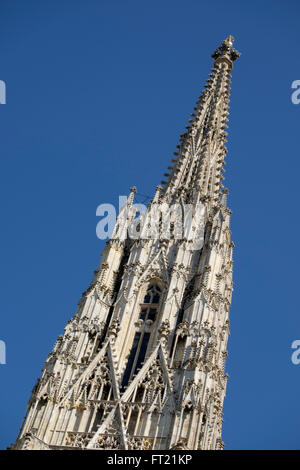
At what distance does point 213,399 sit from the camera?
41.3 metres

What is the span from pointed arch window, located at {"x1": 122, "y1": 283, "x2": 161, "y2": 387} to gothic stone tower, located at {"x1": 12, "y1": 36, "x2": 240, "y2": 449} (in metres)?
0.06

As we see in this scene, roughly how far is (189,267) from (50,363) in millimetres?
11655

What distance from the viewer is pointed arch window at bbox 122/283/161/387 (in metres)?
43.6

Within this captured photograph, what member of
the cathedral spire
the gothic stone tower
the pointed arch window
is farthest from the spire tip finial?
the pointed arch window

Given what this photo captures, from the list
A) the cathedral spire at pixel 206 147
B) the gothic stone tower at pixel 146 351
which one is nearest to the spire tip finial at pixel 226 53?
the cathedral spire at pixel 206 147

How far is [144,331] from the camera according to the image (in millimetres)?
45625

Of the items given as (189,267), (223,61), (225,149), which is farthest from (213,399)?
(223,61)

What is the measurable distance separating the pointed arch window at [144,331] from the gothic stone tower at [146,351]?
57mm

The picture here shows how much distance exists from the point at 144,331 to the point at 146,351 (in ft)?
5.33

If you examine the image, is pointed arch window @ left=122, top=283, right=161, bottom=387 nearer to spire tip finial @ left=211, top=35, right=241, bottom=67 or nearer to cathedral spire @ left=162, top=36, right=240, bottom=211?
cathedral spire @ left=162, top=36, right=240, bottom=211

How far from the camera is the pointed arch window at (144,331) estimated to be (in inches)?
1716

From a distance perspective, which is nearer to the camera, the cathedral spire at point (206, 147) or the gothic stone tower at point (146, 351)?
the gothic stone tower at point (146, 351)

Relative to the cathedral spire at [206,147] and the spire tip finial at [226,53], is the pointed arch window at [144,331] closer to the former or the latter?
the cathedral spire at [206,147]

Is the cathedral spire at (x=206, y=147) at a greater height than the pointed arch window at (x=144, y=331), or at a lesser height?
greater
